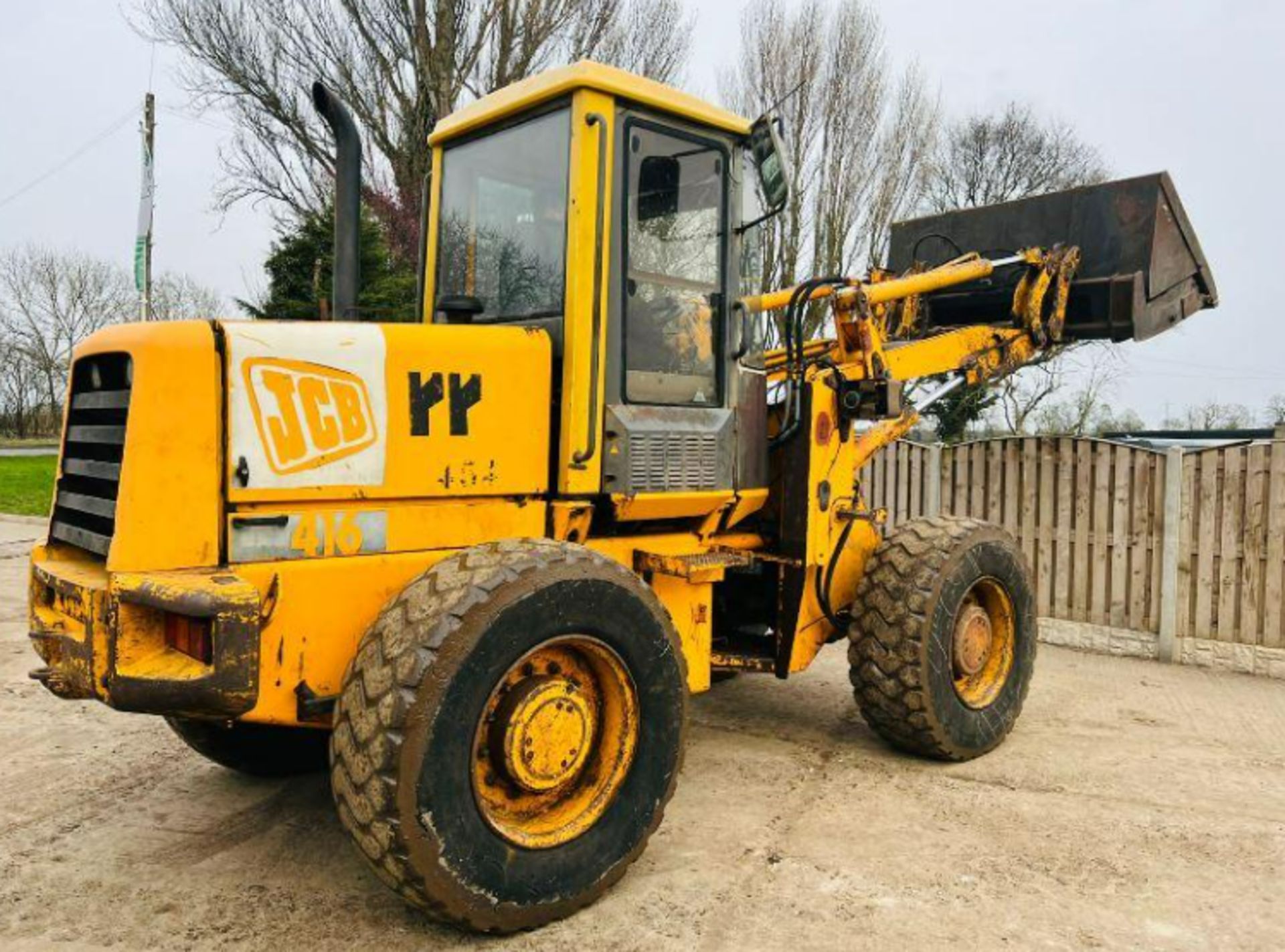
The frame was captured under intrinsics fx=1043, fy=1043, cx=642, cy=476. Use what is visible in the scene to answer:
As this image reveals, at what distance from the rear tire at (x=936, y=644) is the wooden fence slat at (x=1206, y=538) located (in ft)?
9.24

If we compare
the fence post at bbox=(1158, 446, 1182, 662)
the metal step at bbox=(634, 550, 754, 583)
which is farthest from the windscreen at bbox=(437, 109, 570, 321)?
the fence post at bbox=(1158, 446, 1182, 662)

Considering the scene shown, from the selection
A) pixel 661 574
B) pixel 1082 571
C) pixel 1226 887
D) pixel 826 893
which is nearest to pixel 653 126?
pixel 661 574

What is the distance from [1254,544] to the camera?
709cm

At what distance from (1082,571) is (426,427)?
20.0 ft

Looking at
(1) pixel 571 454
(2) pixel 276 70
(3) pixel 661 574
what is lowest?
(3) pixel 661 574

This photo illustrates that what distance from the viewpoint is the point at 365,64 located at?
53.8 ft

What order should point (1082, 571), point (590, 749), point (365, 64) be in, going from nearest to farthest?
point (590, 749), point (1082, 571), point (365, 64)

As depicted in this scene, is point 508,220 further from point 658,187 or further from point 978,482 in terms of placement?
point 978,482

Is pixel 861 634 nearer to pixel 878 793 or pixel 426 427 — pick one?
pixel 878 793

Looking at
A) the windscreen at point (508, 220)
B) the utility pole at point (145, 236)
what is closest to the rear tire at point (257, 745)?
the windscreen at point (508, 220)

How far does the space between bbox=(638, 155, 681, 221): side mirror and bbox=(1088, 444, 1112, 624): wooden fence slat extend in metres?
4.97

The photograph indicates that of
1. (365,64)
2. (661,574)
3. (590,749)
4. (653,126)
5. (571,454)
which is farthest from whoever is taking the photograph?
(365,64)

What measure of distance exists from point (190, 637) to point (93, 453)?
868 mm

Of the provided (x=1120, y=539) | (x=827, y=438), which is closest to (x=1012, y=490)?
(x=1120, y=539)
